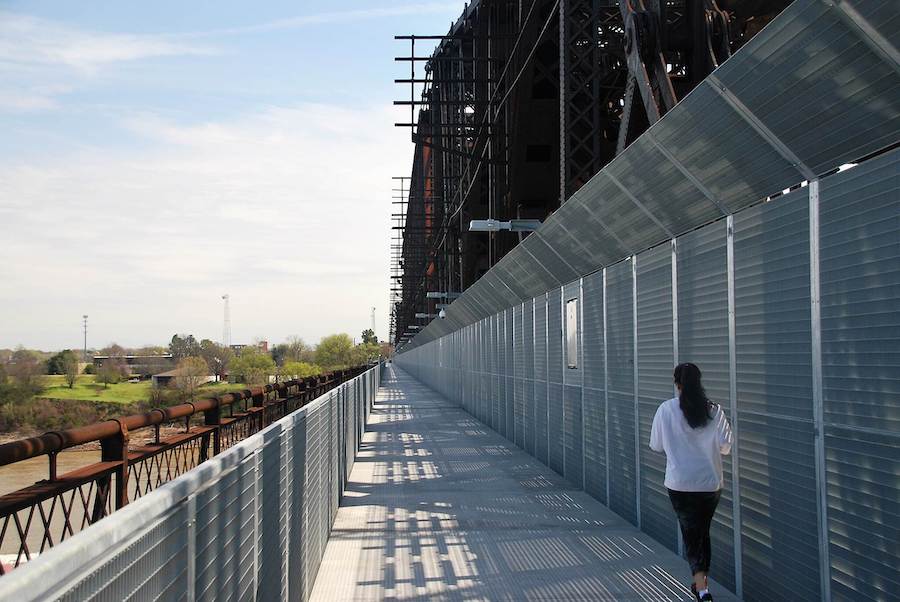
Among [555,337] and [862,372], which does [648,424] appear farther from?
[555,337]

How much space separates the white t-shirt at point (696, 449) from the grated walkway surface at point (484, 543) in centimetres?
124

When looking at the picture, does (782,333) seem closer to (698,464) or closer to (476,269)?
(698,464)

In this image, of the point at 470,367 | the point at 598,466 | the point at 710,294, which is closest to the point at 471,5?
the point at 470,367

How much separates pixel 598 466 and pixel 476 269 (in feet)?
107

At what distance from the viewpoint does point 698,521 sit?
22.6 ft

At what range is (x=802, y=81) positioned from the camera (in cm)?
571

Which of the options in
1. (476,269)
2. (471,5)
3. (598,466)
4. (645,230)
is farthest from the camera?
(476,269)

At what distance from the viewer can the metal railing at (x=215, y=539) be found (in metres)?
2.26

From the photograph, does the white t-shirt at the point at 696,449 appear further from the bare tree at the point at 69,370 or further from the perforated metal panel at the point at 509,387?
the bare tree at the point at 69,370

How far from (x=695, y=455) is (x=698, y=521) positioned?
1.39 ft

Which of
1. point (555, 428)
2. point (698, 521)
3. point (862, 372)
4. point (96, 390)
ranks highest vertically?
point (862, 372)

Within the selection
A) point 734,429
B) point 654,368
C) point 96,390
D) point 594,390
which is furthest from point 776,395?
point 96,390

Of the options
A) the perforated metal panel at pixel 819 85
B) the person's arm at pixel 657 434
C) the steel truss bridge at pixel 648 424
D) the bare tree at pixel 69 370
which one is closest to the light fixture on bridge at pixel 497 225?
the steel truss bridge at pixel 648 424

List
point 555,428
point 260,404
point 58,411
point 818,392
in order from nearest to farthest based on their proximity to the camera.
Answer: point 818,392 < point 260,404 < point 555,428 < point 58,411
